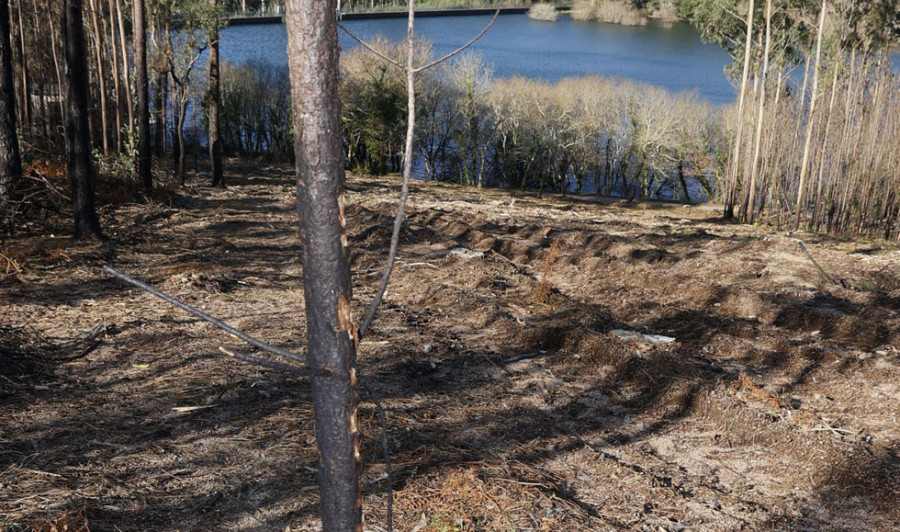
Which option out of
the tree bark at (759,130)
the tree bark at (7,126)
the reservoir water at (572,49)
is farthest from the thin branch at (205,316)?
the reservoir water at (572,49)

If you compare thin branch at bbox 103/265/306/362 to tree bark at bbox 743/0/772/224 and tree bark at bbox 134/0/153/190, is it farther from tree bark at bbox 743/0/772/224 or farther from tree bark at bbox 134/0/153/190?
tree bark at bbox 743/0/772/224

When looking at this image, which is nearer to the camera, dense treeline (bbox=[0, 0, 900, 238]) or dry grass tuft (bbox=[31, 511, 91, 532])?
dry grass tuft (bbox=[31, 511, 91, 532])

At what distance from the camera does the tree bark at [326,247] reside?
5.90 feet

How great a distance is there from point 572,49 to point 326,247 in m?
56.5

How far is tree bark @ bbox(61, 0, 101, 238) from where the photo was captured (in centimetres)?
768

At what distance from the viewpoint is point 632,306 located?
681cm

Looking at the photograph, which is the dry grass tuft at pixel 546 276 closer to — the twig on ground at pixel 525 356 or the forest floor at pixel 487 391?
the forest floor at pixel 487 391

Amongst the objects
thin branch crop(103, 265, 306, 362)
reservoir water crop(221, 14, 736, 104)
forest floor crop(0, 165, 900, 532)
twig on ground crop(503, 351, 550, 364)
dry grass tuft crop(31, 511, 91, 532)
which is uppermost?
reservoir water crop(221, 14, 736, 104)

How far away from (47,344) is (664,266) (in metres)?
6.03

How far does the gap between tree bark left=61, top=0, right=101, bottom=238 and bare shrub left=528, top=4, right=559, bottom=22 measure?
6891cm

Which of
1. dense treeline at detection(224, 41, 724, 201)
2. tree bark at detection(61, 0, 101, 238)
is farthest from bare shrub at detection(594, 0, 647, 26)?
tree bark at detection(61, 0, 101, 238)

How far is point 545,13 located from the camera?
235 feet

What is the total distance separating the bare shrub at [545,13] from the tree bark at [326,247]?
244ft

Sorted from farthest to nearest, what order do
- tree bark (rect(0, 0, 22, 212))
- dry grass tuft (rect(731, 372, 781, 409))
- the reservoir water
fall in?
the reservoir water < tree bark (rect(0, 0, 22, 212)) < dry grass tuft (rect(731, 372, 781, 409))
